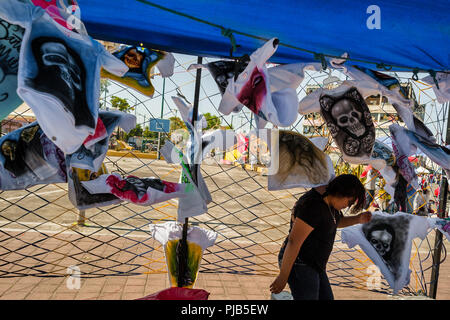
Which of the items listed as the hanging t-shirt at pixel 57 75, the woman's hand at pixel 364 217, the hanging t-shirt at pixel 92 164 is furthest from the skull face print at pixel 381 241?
the hanging t-shirt at pixel 57 75

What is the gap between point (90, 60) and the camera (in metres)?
0.89

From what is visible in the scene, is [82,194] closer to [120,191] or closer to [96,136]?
[120,191]

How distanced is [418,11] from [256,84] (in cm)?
76

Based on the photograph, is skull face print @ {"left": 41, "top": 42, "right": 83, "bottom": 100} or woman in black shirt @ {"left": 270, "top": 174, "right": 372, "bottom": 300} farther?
woman in black shirt @ {"left": 270, "top": 174, "right": 372, "bottom": 300}

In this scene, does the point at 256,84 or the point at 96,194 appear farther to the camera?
the point at 96,194

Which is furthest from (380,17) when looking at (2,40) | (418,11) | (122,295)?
(122,295)

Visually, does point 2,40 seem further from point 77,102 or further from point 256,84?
point 256,84

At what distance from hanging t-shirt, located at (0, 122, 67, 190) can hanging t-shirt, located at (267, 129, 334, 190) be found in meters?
1.04

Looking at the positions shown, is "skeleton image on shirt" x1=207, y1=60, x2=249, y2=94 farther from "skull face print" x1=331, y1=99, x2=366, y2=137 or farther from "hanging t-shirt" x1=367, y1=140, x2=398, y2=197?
"hanging t-shirt" x1=367, y1=140, x2=398, y2=197

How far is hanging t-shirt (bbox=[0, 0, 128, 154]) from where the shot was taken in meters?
0.75

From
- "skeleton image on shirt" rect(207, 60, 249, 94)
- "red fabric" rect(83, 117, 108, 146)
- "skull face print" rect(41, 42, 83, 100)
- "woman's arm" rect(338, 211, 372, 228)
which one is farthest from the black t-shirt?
"skull face print" rect(41, 42, 83, 100)

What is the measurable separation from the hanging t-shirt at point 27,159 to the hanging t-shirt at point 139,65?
47 centimetres

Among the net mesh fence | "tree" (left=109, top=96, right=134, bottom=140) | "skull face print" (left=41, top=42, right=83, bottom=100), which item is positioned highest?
"tree" (left=109, top=96, right=134, bottom=140)

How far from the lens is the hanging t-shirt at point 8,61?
0.96 m
